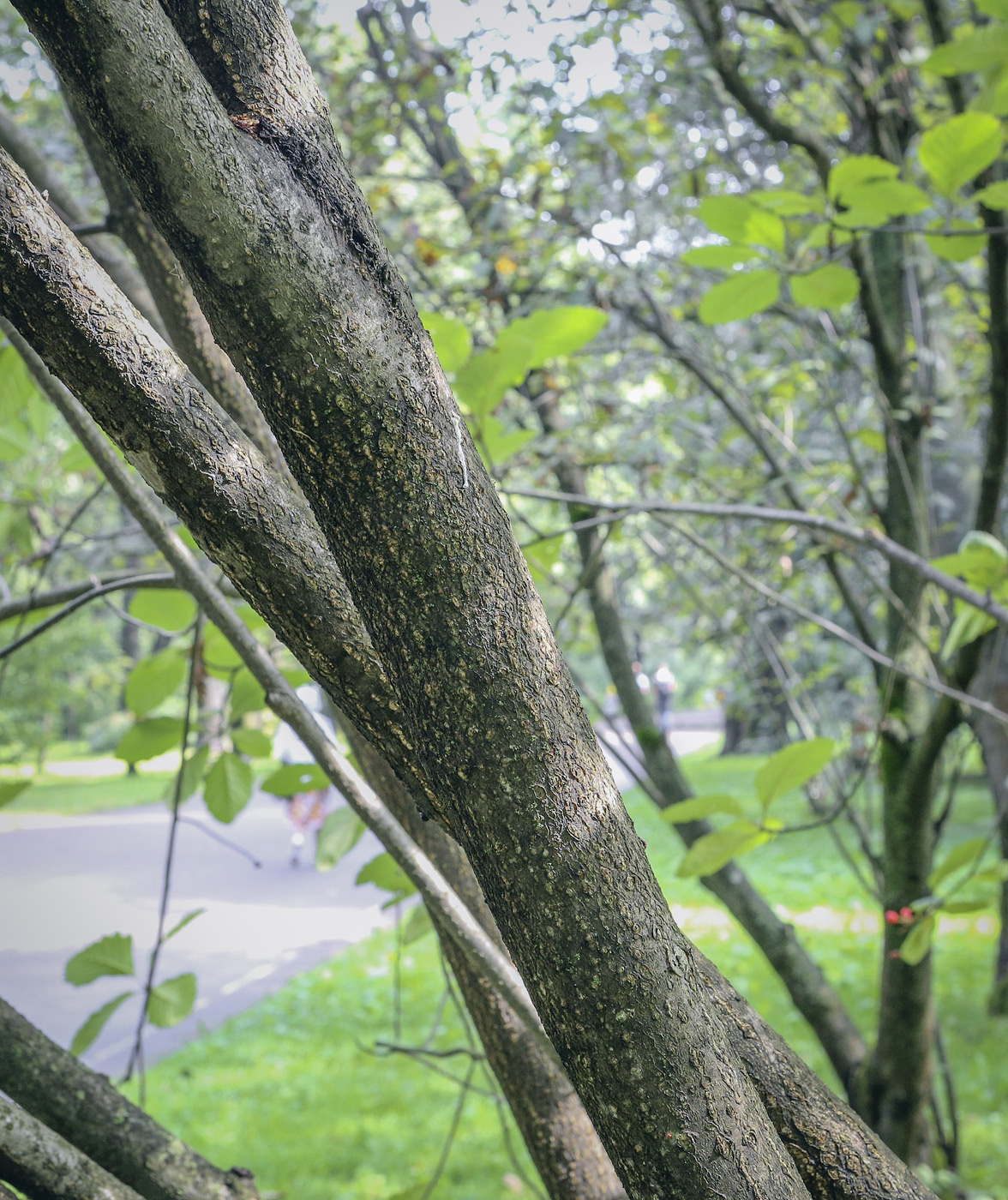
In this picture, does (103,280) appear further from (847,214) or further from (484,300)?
(484,300)

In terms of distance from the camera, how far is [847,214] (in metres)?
1.28

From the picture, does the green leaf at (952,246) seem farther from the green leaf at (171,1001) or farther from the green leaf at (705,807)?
the green leaf at (171,1001)

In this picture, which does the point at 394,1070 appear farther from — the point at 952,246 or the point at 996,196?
the point at 996,196

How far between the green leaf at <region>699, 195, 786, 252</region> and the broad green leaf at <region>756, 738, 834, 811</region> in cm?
70

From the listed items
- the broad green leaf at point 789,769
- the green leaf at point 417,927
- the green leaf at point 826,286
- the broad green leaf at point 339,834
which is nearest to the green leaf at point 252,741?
the broad green leaf at point 339,834

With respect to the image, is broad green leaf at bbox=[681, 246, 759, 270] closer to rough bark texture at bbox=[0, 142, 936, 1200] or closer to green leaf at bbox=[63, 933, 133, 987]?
rough bark texture at bbox=[0, 142, 936, 1200]

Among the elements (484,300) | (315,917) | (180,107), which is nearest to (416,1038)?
(315,917)

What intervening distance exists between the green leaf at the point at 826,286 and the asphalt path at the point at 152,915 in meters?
3.97

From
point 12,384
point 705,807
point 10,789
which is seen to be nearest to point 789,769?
point 705,807

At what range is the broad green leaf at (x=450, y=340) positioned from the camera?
1244mm

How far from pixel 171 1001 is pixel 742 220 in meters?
1.43

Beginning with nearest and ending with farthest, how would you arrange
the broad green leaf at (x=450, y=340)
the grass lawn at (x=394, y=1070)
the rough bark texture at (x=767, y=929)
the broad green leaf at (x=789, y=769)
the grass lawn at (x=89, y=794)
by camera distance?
the broad green leaf at (x=789, y=769), the broad green leaf at (x=450, y=340), the rough bark texture at (x=767, y=929), the grass lawn at (x=394, y=1070), the grass lawn at (x=89, y=794)

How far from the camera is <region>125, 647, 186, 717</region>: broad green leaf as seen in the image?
55.0 inches

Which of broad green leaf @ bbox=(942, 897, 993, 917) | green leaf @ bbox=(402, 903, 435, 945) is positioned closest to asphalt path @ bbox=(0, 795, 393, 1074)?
green leaf @ bbox=(402, 903, 435, 945)
